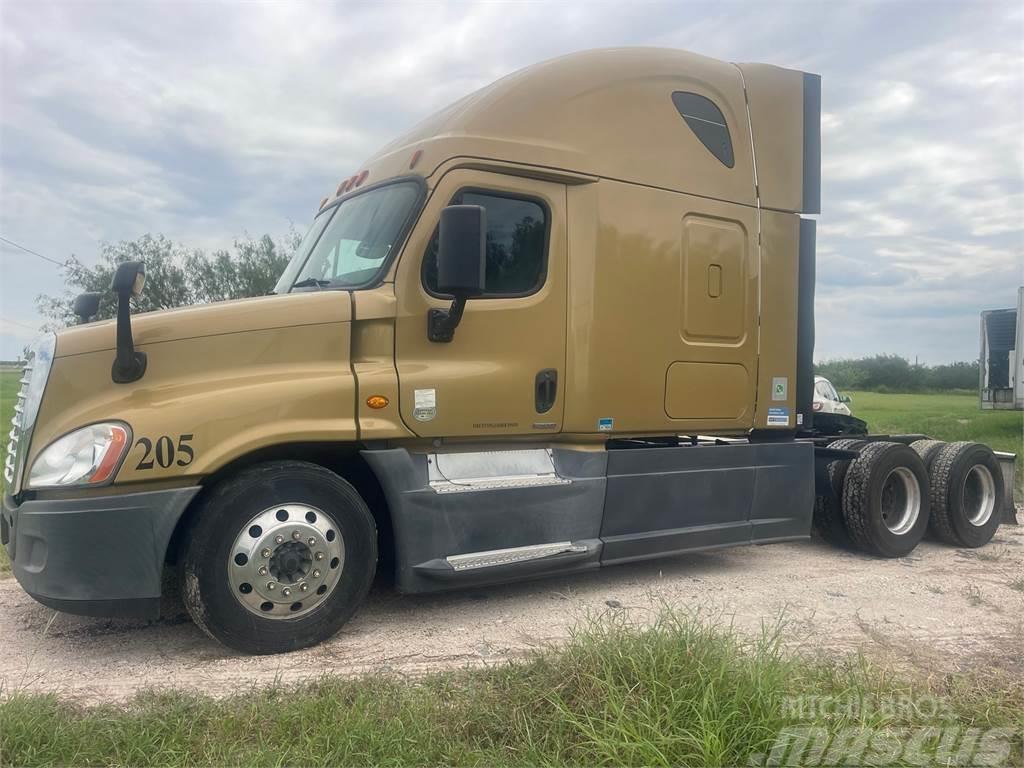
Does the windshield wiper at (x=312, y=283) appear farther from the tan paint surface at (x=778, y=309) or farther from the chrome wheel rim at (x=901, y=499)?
the chrome wheel rim at (x=901, y=499)

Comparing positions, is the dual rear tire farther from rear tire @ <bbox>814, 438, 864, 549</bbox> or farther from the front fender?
the front fender

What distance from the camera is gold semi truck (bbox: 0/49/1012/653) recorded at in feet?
13.1

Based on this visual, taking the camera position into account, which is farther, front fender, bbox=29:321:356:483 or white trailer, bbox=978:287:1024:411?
white trailer, bbox=978:287:1024:411

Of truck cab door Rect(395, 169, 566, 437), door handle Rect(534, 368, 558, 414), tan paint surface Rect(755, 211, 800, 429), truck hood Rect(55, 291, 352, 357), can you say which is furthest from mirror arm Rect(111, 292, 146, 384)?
tan paint surface Rect(755, 211, 800, 429)

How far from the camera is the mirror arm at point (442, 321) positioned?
4594 mm

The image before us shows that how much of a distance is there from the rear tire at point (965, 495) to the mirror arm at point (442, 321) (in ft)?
16.4

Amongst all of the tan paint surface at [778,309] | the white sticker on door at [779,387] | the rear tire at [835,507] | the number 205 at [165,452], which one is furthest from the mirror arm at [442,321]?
the rear tire at [835,507]

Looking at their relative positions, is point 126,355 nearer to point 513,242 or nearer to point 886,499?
point 513,242

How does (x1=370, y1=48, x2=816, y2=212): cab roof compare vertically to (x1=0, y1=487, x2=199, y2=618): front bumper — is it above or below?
above

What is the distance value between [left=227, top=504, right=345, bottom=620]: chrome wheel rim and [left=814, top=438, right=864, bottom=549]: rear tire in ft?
14.7

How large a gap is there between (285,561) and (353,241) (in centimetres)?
210

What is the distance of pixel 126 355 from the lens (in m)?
4.02

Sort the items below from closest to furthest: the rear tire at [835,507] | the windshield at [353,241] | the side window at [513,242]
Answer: the windshield at [353,241]
the side window at [513,242]
the rear tire at [835,507]

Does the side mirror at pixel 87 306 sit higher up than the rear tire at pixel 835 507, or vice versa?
the side mirror at pixel 87 306
